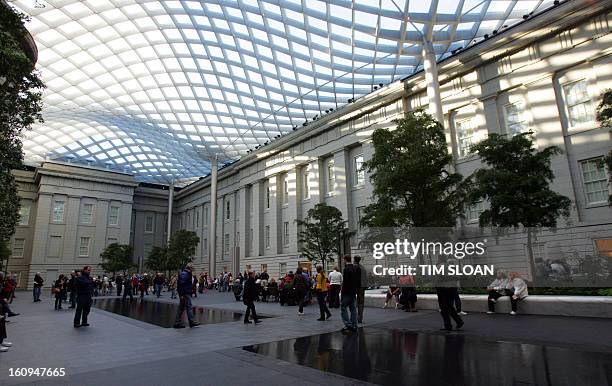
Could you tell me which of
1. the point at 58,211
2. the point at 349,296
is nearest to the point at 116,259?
the point at 58,211

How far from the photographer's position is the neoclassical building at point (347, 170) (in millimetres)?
20141

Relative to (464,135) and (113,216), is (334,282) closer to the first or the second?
(464,135)

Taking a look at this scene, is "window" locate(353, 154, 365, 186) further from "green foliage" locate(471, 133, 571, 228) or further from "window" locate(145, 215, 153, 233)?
"window" locate(145, 215, 153, 233)

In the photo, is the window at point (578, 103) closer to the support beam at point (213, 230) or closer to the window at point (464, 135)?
the window at point (464, 135)

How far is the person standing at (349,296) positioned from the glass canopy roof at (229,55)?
63.1 feet

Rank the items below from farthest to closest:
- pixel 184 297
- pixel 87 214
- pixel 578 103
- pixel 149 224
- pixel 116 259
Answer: pixel 149 224
pixel 87 214
pixel 116 259
pixel 578 103
pixel 184 297

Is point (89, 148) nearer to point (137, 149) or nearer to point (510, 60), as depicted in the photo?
point (137, 149)

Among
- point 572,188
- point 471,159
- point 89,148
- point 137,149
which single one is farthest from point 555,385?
point 89,148

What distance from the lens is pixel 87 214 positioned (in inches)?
2186

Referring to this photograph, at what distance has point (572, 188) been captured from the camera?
65.9ft

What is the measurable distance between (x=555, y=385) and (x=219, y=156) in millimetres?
47494

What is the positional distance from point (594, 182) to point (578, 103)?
4.54m

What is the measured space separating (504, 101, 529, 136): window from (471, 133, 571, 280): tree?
8315mm

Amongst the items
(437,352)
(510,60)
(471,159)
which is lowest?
(437,352)
